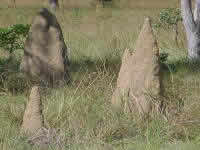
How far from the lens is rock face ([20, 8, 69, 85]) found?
384 inches

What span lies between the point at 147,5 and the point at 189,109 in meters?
27.7

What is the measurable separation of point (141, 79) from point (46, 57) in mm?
2468

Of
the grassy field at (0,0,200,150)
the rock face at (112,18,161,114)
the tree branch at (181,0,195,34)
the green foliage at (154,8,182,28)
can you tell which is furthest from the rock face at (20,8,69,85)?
the green foliage at (154,8,182,28)

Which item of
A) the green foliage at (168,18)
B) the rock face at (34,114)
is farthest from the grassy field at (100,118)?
the green foliage at (168,18)

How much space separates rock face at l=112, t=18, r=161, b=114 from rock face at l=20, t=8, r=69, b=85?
209cm

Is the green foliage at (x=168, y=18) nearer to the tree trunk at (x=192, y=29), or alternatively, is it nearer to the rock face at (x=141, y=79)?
the tree trunk at (x=192, y=29)

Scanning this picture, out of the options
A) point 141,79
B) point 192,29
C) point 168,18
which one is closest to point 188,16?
point 192,29

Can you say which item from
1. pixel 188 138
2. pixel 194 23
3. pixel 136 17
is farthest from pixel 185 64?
pixel 136 17

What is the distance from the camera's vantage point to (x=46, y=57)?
32.1 feet

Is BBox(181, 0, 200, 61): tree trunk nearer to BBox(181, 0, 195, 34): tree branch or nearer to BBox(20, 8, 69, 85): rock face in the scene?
BBox(181, 0, 195, 34): tree branch

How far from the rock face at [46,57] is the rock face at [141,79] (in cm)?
209

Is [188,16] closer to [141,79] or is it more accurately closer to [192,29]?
[192,29]

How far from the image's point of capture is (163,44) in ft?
46.6

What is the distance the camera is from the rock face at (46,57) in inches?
384
